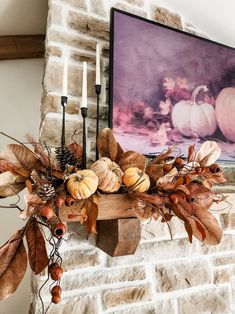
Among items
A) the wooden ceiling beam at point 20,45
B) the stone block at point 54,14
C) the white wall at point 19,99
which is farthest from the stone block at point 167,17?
the white wall at point 19,99

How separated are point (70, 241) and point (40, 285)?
17cm

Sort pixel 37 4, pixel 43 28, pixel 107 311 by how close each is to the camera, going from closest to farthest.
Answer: pixel 107 311 < pixel 37 4 < pixel 43 28

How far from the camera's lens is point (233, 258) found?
1.23 m

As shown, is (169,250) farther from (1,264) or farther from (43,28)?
(43,28)

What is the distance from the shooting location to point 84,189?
65 cm

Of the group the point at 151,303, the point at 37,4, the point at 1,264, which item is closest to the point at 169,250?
the point at 151,303

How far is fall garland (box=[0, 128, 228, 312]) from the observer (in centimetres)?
62

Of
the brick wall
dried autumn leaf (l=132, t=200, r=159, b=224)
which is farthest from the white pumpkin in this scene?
dried autumn leaf (l=132, t=200, r=159, b=224)

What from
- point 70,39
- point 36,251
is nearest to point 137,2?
point 70,39

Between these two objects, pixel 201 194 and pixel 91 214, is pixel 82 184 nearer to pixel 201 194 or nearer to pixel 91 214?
pixel 91 214

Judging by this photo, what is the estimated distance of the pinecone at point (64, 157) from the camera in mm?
760

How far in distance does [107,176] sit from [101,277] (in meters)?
0.47

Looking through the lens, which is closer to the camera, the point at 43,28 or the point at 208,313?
the point at 208,313

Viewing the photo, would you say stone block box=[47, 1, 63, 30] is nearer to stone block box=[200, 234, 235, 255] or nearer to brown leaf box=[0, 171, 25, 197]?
brown leaf box=[0, 171, 25, 197]
